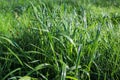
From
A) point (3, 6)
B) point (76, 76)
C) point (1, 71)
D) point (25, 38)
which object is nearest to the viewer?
point (76, 76)

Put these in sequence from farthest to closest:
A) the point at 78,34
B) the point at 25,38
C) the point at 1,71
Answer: the point at 25,38 < the point at 78,34 < the point at 1,71

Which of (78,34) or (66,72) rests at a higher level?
(78,34)

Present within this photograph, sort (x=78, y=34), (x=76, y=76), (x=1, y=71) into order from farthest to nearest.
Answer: (x=78, y=34)
(x=1, y=71)
(x=76, y=76)

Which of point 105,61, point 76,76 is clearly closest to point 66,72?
point 76,76

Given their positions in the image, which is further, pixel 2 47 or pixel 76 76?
pixel 2 47

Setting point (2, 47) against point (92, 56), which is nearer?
point (92, 56)

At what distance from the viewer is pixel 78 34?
6.84 feet

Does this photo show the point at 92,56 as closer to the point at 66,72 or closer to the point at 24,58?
the point at 66,72

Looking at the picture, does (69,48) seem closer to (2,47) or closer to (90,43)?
(90,43)

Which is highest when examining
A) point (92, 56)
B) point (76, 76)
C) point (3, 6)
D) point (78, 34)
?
point (3, 6)

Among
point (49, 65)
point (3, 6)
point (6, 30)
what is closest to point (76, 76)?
point (49, 65)

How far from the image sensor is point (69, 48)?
1.94 metres

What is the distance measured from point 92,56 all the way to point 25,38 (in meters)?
0.61

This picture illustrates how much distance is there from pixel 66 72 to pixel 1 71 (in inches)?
16.8
